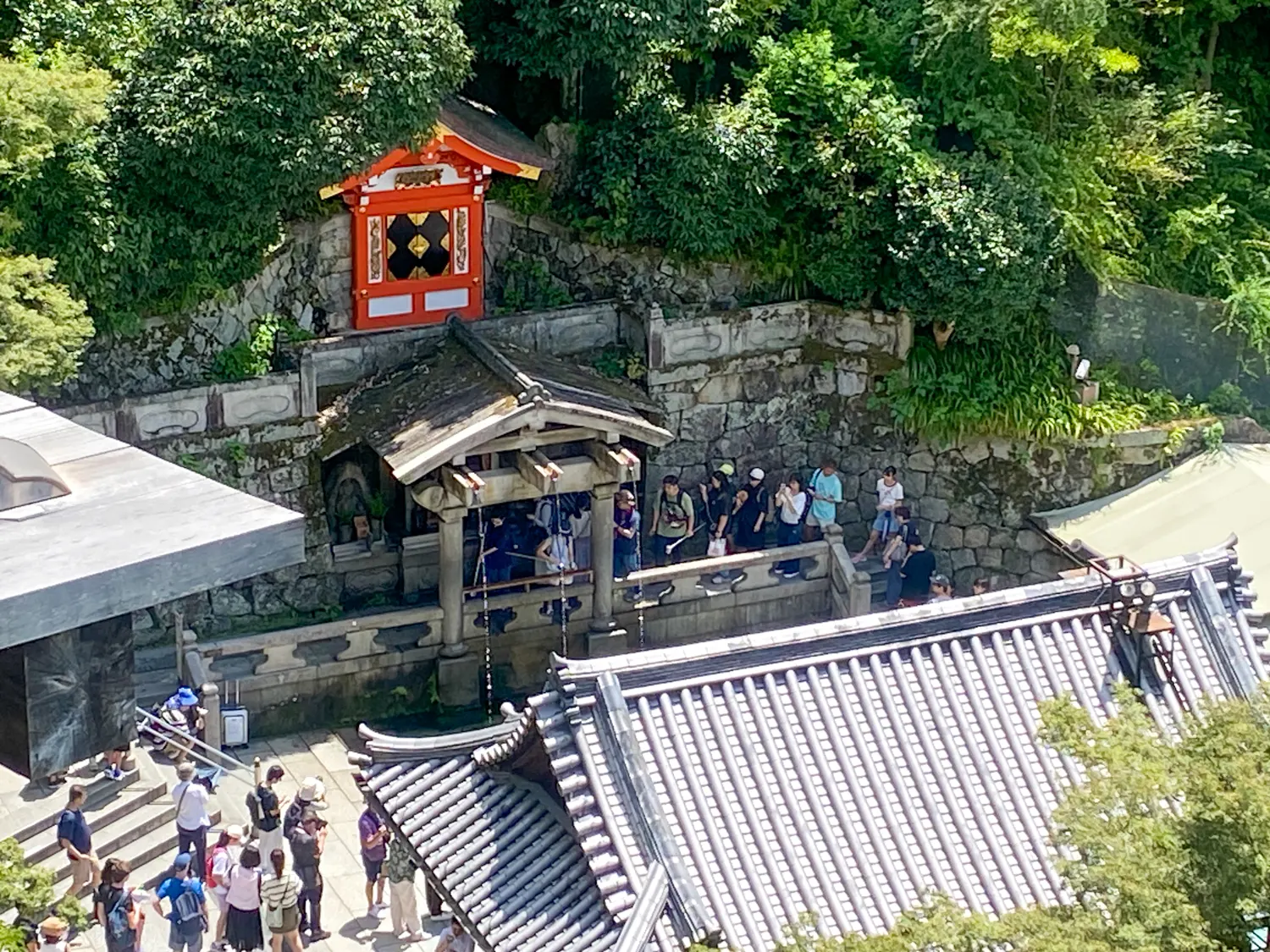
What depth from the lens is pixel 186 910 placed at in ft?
64.0

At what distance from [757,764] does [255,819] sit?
6.36m

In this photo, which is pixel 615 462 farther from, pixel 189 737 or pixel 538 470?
pixel 189 737

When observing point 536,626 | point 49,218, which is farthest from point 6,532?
point 536,626

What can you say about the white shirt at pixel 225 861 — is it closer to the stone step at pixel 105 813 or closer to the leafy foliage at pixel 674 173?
the stone step at pixel 105 813

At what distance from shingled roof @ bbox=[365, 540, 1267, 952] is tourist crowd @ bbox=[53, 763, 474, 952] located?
7.29ft

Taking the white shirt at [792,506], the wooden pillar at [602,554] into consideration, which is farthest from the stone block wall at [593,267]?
the wooden pillar at [602,554]

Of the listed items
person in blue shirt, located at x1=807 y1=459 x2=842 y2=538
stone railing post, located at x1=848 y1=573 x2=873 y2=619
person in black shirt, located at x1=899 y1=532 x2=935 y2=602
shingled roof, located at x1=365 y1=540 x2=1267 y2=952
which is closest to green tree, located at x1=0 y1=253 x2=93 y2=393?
shingled roof, located at x1=365 y1=540 x2=1267 y2=952

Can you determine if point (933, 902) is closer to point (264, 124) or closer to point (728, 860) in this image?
point (728, 860)

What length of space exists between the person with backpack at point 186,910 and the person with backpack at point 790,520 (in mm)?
10551

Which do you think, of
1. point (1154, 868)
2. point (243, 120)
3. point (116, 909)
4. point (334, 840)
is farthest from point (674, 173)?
point (1154, 868)

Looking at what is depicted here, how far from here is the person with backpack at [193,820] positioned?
67.2ft

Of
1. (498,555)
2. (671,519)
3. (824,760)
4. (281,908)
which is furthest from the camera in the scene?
(671,519)

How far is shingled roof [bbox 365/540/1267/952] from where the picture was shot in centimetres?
1579

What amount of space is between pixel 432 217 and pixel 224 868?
1102cm
